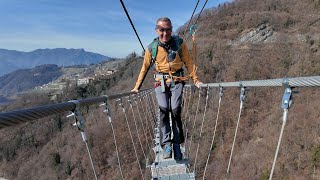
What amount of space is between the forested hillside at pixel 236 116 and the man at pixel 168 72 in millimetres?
12536

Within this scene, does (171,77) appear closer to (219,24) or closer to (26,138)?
(26,138)

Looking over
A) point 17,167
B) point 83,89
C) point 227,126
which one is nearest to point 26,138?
point 17,167

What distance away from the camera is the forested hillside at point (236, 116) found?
33.7 meters

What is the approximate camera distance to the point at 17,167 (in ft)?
191

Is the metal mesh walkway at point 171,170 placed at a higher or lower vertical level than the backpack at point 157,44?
lower

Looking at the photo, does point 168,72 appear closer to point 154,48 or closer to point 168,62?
point 168,62

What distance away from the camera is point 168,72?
12.2 feet

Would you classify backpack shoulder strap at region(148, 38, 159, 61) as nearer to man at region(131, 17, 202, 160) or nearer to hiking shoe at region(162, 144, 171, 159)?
man at region(131, 17, 202, 160)

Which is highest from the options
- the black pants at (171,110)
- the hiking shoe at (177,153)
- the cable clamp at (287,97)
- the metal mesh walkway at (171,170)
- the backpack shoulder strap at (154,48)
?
the backpack shoulder strap at (154,48)

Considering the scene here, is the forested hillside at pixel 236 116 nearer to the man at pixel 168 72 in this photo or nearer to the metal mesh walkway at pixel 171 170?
the metal mesh walkway at pixel 171 170

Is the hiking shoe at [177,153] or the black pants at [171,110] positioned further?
the hiking shoe at [177,153]

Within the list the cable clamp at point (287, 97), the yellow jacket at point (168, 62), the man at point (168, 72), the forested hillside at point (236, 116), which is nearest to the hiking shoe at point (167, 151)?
the man at point (168, 72)

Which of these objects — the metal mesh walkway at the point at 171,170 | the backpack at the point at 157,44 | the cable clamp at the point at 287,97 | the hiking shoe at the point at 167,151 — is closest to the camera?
the cable clamp at the point at 287,97

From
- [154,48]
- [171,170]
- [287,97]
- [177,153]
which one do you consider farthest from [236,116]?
[287,97]
